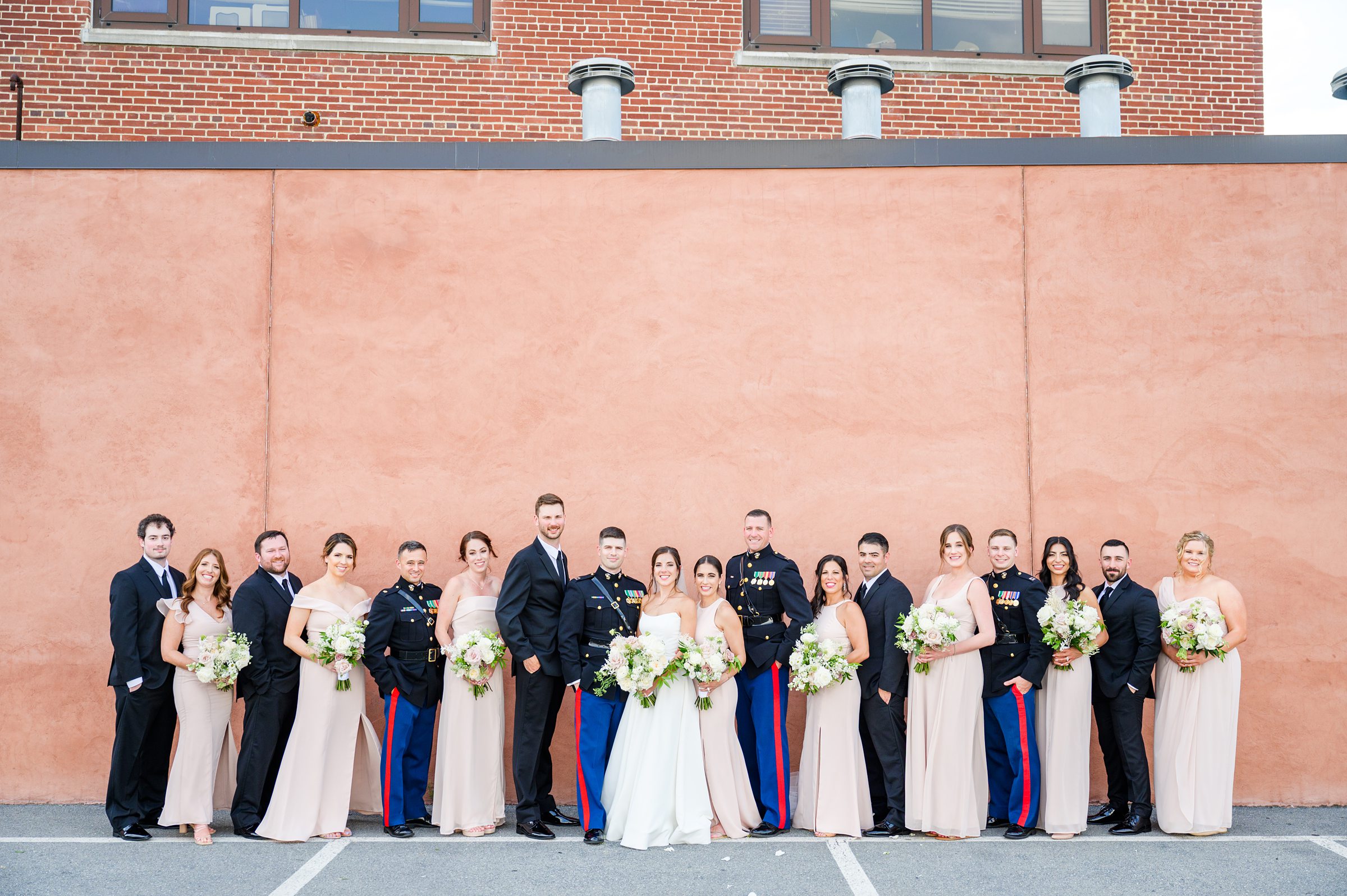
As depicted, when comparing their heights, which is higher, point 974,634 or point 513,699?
point 974,634

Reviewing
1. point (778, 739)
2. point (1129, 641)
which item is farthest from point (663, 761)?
point (1129, 641)

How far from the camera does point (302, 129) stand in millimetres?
12484

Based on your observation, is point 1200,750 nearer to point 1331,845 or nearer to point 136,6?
point 1331,845

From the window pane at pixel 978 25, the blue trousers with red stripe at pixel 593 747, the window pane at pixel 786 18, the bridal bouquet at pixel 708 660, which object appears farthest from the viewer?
the window pane at pixel 978 25

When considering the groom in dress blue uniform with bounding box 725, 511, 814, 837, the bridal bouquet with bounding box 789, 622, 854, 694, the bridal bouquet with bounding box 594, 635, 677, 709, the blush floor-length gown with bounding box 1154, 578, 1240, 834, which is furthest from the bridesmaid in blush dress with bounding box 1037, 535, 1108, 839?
the bridal bouquet with bounding box 594, 635, 677, 709

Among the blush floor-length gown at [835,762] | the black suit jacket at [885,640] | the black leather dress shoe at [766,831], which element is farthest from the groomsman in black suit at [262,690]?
the black suit jacket at [885,640]

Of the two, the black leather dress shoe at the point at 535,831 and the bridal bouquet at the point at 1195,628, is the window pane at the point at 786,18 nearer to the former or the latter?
the bridal bouquet at the point at 1195,628

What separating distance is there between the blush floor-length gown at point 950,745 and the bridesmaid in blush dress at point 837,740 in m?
0.34

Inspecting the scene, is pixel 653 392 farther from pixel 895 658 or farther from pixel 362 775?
pixel 362 775

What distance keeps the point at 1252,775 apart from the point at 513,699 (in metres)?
5.48

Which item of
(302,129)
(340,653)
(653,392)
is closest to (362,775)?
(340,653)

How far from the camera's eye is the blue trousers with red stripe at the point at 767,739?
7613 mm

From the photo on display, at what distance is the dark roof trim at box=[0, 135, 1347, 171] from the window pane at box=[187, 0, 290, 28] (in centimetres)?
404

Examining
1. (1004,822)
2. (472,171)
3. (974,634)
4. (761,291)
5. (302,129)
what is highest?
(302,129)
